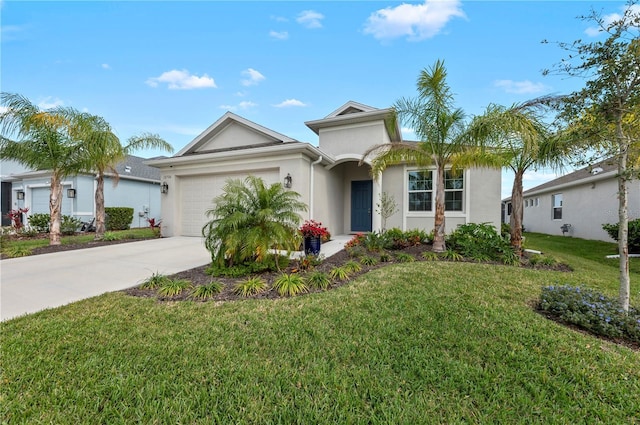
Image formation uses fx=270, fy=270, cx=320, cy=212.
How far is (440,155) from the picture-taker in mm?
7840

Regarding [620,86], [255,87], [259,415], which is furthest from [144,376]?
[255,87]

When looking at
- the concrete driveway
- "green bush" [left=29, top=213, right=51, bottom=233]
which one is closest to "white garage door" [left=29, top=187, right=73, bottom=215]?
"green bush" [left=29, top=213, right=51, bottom=233]

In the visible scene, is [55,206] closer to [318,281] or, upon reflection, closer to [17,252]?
[17,252]

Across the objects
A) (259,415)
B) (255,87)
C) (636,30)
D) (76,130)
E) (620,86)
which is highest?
(255,87)

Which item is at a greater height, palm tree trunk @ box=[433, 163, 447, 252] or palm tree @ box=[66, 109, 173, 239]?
palm tree @ box=[66, 109, 173, 239]

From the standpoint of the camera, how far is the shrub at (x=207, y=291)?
14.5 ft

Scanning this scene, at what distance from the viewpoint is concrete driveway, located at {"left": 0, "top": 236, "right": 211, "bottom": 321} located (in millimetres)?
4430

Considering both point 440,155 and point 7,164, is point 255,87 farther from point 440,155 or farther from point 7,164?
point 7,164

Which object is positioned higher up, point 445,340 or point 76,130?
point 76,130

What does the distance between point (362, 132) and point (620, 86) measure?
26.0ft

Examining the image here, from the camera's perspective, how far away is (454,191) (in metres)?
10.4

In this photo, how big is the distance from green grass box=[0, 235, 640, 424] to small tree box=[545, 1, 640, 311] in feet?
6.53

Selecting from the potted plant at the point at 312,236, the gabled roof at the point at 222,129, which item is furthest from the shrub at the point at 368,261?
the gabled roof at the point at 222,129

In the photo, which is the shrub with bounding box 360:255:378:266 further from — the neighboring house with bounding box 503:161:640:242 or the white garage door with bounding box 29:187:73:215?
the white garage door with bounding box 29:187:73:215
